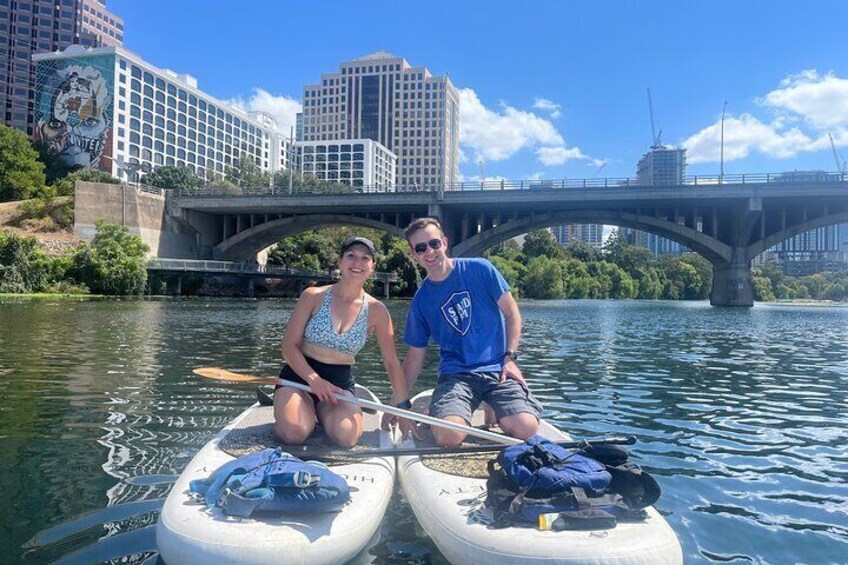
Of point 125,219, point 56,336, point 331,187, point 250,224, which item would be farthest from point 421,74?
point 56,336

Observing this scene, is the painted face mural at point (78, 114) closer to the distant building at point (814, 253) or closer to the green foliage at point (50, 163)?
the green foliage at point (50, 163)

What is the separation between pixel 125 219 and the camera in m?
53.2

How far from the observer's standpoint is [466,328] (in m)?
5.07

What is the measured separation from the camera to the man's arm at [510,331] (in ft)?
16.3

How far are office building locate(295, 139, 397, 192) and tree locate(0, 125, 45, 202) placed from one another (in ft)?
267

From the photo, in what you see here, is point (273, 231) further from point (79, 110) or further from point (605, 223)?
point (79, 110)

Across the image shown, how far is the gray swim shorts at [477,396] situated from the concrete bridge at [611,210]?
45622 millimetres

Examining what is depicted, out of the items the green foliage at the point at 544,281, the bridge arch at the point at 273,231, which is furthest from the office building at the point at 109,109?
the green foliage at the point at 544,281

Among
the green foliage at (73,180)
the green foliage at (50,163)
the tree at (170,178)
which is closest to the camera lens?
the green foliage at (73,180)

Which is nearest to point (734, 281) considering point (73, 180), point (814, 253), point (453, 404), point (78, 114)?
point (453, 404)

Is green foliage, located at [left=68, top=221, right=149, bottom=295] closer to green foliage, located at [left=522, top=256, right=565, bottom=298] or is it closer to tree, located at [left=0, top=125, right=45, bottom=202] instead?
tree, located at [left=0, top=125, right=45, bottom=202]

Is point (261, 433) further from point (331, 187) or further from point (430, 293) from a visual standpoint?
point (331, 187)

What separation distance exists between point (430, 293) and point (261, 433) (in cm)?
176

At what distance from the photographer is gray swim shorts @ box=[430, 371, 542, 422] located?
4691mm
